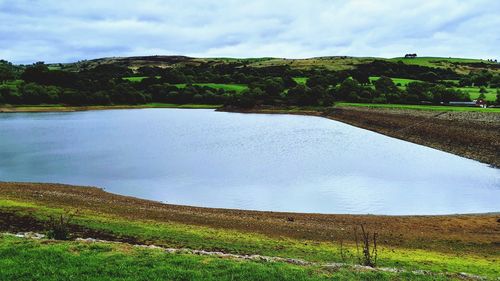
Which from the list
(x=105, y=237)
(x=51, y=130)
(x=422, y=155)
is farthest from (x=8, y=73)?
(x=105, y=237)

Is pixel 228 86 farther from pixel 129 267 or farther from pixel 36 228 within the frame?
pixel 129 267

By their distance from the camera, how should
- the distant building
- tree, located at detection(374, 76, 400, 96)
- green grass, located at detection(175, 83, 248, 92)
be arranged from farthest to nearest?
1. green grass, located at detection(175, 83, 248, 92)
2. tree, located at detection(374, 76, 400, 96)
3. the distant building

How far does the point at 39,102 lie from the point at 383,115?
75.3 metres

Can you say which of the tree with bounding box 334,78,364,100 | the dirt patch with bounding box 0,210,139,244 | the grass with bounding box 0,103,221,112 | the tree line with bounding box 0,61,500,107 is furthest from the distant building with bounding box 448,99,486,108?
the dirt patch with bounding box 0,210,139,244

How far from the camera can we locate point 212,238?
15859 millimetres

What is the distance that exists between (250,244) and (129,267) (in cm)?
592

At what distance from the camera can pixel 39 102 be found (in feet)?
346

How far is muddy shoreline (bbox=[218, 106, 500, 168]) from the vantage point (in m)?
43.8

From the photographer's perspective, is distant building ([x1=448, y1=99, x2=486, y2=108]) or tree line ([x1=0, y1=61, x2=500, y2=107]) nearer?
distant building ([x1=448, y1=99, x2=486, y2=108])

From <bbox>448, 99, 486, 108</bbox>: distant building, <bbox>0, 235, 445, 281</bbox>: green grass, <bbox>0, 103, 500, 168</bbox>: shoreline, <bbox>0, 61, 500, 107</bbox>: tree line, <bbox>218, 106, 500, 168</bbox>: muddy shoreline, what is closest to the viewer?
<bbox>0, 235, 445, 281</bbox>: green grass

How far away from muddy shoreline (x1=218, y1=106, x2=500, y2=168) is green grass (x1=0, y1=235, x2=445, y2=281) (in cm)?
3477

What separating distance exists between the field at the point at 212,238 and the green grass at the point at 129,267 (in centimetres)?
2

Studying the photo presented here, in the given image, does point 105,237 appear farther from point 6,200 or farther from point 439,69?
point 439,69

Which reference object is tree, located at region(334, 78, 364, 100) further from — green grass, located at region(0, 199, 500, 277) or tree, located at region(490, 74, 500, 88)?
green grass, located at region(0, 199, 500, 277)
